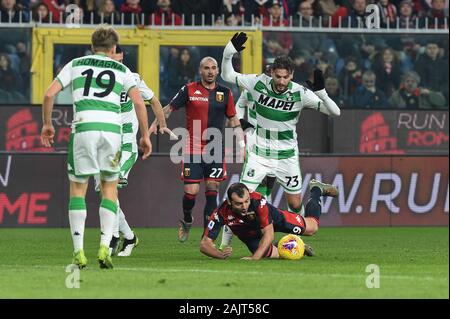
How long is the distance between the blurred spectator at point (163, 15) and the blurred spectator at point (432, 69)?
3.78 metres

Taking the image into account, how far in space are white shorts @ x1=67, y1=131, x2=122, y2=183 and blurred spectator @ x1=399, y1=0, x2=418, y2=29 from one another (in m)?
10.9

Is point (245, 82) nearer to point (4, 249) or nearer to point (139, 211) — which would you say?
point (4, 249)

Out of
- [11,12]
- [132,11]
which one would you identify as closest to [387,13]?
[132,11]

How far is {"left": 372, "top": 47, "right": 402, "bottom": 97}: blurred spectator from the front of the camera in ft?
71.7

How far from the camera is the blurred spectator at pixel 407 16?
72.9 feet

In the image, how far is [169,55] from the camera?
845 inches

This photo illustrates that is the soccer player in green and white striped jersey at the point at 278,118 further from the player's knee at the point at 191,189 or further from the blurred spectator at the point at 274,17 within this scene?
the blurred spectator at the point at 274,17

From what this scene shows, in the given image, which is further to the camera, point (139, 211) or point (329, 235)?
point (139, 211)

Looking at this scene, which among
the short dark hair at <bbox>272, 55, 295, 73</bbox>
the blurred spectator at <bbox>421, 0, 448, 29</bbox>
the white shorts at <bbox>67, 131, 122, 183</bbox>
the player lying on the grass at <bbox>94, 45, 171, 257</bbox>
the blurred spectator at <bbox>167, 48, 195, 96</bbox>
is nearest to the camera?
the white shorts at <bbox>67, 131, 122, 183</bbox>

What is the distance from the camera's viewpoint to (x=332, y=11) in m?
22.5

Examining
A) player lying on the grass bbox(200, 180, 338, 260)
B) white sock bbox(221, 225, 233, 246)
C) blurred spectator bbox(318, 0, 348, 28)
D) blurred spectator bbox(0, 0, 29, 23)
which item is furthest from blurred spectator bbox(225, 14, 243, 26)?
player lying on the grass bbox(200, 180, 338, 260)

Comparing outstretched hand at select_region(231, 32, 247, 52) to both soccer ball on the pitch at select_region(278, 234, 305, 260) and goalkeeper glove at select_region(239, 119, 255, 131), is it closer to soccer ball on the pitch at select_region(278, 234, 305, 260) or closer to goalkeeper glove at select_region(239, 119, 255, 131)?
goalkeeper glove at select_region(239, 119, 255, 131)
